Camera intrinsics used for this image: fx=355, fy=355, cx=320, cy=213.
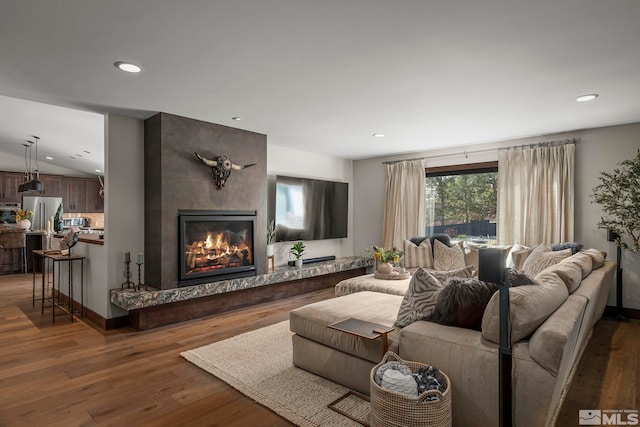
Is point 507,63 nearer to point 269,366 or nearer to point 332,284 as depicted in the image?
point 269,366

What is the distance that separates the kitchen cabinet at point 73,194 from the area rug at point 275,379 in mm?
8346

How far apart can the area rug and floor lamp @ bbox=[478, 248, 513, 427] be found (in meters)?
0.81

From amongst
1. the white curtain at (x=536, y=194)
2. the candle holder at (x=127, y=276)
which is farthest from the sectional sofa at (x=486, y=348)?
the candle holder at (x=127, y=276)

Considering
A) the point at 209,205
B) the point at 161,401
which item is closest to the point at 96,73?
the point at 209,205

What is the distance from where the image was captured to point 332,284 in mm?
6203

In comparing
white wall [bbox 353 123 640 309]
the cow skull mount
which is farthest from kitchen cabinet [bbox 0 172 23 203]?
white wall [bbox 353 123 640 309]

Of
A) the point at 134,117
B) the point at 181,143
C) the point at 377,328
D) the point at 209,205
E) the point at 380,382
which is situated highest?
the point at 134,117

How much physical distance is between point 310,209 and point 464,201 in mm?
2598

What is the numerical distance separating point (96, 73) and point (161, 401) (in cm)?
258

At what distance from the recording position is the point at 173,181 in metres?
4.09

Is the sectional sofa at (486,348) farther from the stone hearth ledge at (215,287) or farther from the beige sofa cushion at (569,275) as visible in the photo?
the stone hearth ledge at (215,287)

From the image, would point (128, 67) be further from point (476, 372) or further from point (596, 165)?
point (596, 165)

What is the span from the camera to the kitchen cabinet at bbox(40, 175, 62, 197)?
903 centimetres

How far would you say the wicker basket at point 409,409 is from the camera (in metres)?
1.74
